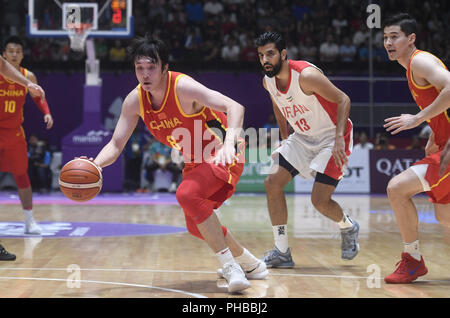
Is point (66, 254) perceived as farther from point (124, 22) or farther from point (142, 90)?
point (124, 22)

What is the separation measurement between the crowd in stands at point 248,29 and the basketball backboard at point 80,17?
3.61 meters

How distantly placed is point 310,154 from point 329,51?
12.6 m

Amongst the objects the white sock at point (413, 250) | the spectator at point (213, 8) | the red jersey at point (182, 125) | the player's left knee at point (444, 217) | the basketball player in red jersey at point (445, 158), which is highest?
the spectator at point (213, 8)

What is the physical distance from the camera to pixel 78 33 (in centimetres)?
1297

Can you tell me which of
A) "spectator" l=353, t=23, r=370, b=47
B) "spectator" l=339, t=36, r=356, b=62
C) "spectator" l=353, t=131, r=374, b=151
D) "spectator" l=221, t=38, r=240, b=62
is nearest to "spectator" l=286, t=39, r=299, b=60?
"spectator" l=339, t=36, r=356, b=62

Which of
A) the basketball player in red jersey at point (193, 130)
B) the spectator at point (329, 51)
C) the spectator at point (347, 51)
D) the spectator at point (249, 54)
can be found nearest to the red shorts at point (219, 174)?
the basketball player in red jersey at point (193, 130)

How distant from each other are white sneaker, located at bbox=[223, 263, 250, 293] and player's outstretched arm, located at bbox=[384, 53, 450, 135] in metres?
1.37

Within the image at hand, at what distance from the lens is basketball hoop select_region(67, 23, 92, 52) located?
42.5 feet

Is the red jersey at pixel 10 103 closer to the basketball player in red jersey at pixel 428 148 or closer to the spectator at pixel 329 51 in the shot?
the basketball player in red jersey at pixel 428 148

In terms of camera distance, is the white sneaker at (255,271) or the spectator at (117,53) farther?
the spectator at (117,53)

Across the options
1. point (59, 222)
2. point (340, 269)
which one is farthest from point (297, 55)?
point (340, 269)

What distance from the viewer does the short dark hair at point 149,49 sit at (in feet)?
13.8

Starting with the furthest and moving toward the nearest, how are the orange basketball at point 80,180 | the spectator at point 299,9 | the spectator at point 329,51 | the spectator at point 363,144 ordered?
the spectator at point 299,9, the spectator at point 329,51, the spectator at point 363,144, the orange basketball at point 80,180

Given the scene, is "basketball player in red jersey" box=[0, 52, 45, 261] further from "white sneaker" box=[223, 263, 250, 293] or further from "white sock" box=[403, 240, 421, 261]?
"white sock" box=[403, 240, 421, 261]
